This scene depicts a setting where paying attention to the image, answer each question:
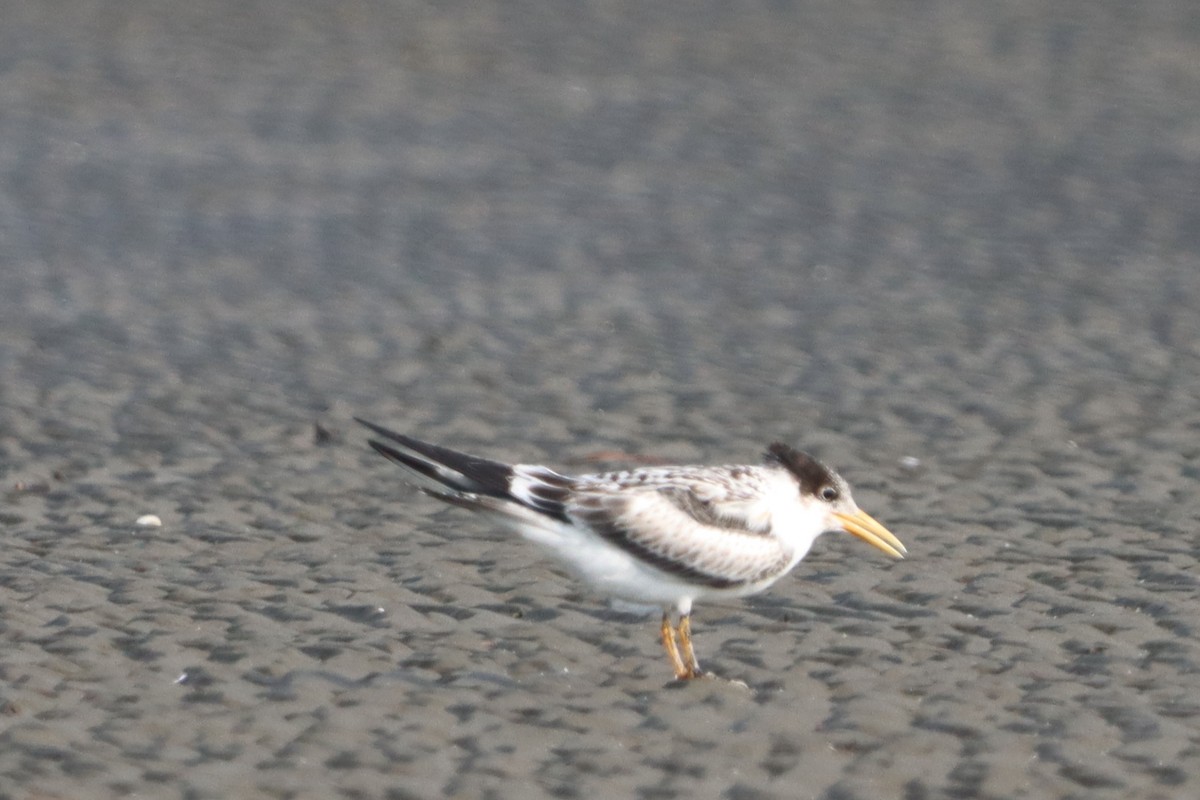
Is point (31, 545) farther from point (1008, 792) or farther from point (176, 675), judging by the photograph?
point (1008, 792)

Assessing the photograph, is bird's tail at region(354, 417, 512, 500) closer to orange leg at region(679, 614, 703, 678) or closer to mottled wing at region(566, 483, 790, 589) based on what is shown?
mottled wing at region(566, 483, 790, 589)

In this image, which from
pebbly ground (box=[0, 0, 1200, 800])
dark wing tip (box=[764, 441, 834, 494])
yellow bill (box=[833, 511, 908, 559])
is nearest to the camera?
pebbly ground (box=[0, 0, 1200, 800])

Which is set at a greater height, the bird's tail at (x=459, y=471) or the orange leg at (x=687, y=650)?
the orange leg at (x=687, y=650)

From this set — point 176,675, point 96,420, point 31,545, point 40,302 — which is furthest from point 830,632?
point 40,302

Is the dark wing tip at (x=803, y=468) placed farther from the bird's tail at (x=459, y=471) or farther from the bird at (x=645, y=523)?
the bird's tail at (x=459, y=471)

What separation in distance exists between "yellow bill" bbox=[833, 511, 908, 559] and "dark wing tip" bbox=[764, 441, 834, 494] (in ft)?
0.77

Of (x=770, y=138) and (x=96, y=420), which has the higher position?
(x=770, y=138)

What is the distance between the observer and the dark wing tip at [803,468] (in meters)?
8.88

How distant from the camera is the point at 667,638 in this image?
28.1 ft

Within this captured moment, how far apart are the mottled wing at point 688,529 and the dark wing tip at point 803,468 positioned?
336 millimetres

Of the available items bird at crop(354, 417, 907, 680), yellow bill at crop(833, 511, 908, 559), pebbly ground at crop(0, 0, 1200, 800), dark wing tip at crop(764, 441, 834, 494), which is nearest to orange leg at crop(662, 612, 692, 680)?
bird at crop(354, 417, 907, 680)

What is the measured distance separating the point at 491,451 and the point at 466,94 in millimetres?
10313

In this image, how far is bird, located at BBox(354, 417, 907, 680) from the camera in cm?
845

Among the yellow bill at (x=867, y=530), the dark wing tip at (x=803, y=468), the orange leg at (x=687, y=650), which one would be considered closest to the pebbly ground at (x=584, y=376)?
the orange leg at (x=687, y=650)
